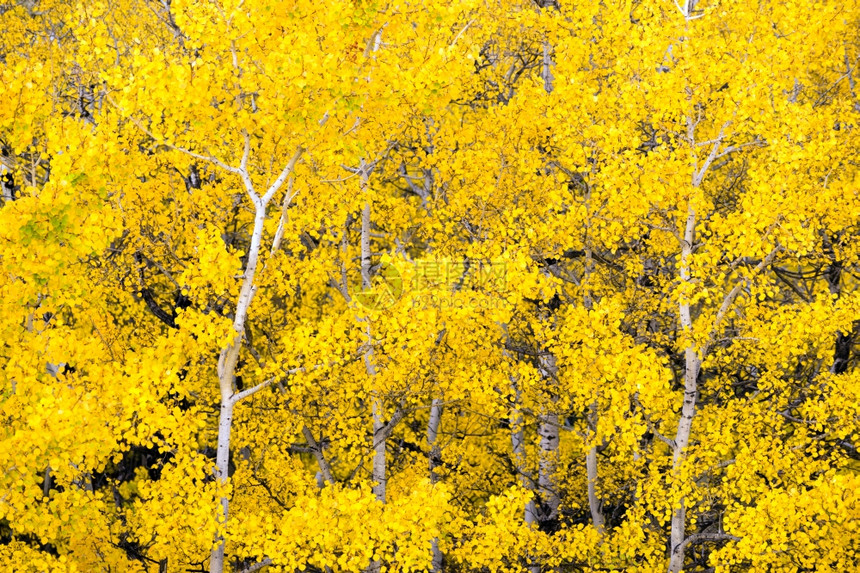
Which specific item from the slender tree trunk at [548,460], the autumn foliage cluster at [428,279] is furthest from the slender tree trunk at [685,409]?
the slender tree trunk at [548,460]

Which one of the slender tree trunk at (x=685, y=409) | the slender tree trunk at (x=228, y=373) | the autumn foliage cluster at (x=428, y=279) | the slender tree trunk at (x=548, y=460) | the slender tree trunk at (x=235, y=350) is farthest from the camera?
the slender tree trunk at (x=548, y=460)

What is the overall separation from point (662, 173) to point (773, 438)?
159 inches

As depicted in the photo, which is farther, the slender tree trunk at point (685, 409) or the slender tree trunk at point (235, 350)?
the slender tree trunk at point (685, 409)

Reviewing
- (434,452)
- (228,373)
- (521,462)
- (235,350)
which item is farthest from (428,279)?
(521,462)

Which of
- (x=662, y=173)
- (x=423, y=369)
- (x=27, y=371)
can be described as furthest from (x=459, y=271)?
(x=27, y=371)

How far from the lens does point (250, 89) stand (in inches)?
327

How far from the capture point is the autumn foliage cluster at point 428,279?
818cm

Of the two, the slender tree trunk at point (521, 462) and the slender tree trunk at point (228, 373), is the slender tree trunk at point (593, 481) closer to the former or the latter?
the slender tree trunk at point (521, 462)

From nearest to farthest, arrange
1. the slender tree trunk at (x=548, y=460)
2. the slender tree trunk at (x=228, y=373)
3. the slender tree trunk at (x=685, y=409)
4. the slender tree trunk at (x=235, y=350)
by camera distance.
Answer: the slender tree trunk at (x=235, y=350) → the slender tree trunk at (x=228, y=373) → the slender tree trunk at (x=685, y=409) → the slender tree trunk at (x=548, y=460)

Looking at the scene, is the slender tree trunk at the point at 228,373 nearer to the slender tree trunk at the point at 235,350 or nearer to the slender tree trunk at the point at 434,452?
the slender tree trunk at the point at 235,350

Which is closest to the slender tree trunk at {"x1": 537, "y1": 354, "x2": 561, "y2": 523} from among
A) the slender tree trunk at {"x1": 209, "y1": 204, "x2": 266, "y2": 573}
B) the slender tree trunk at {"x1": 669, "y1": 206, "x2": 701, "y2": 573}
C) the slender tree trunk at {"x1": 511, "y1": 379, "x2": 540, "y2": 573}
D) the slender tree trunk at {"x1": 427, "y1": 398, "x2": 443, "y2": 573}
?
the slender tree trunk at {"x1": 511, "y1": 379, "x2": 540, "y2": 573}

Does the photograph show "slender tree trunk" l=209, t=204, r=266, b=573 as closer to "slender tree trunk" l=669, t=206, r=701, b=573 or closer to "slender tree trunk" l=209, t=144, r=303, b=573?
"slender tree trunk" l=209, t=144, r=303, b=573

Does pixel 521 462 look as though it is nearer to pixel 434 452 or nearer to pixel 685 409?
pixel 434 452

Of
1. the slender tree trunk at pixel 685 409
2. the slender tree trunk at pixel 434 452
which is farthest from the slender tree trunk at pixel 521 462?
the slender tree trunk at pixel 685 409
